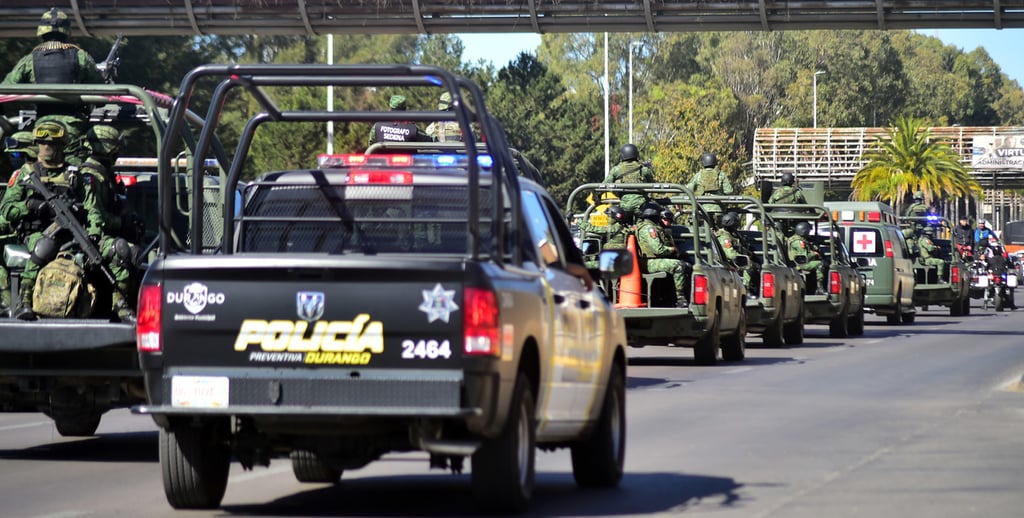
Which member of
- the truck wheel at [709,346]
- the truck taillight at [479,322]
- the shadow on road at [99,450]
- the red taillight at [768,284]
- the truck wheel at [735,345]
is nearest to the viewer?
the truck taillight at [479,322]

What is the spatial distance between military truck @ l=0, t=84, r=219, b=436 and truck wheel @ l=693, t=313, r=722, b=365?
405 inches

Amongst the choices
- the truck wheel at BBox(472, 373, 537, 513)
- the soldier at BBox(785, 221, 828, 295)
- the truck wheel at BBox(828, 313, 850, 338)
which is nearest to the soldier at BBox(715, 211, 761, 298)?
the soldier at BBox(785, 221, 828, 295)

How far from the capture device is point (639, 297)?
2184cm

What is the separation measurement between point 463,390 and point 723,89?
11186 cm

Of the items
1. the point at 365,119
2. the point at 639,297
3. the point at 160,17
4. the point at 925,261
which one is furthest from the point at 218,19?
the point at 365,119

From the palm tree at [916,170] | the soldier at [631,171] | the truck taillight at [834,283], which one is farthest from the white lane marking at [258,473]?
Answer: the palm tree at [916,170]

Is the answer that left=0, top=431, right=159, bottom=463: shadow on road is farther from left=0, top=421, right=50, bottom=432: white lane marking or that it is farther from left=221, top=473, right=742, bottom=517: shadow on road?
left=221, top=473, right=742, bottom=517: shadow on road

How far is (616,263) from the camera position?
10461mm

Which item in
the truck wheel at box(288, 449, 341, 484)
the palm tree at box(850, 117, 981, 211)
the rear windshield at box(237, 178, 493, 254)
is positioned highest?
the palm tree at box(850, 117, 981, 211)

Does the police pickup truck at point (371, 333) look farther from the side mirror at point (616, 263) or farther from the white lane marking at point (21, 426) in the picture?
the white lane marking at point (21, 426)

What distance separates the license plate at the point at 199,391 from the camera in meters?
8.64

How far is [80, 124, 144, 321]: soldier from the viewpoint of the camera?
12.0m

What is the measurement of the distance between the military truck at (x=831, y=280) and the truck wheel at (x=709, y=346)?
18.1ft

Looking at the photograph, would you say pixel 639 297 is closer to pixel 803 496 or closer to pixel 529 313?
pixel 803 496
